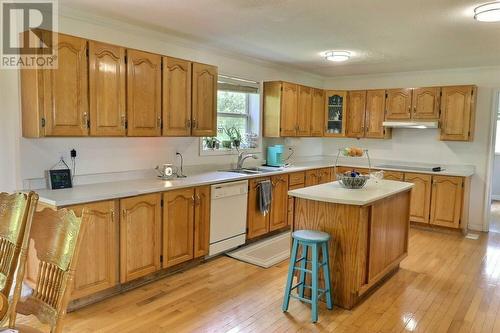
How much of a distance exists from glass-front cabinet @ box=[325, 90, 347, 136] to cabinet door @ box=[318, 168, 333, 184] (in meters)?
0.72

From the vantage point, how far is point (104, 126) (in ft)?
10.8

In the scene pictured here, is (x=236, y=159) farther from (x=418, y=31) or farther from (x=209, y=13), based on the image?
(x=418, y=31)

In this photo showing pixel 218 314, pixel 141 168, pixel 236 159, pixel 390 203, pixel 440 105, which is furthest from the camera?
pixel 440 105

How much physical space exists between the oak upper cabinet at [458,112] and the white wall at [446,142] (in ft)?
0.75

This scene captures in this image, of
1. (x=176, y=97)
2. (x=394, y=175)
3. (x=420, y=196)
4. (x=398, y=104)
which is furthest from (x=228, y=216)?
(x=398, y=104)

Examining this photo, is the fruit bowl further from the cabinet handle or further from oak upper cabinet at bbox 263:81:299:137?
the cabinet handle

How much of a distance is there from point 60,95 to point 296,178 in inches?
131

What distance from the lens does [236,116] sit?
5355mm

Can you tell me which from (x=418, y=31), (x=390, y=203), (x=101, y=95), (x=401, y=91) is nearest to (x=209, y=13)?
(x=101, y=95)

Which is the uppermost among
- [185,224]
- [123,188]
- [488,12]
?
[488,12]

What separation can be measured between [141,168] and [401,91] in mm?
4210

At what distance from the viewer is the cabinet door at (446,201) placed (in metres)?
5.36

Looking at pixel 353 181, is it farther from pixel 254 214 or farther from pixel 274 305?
pixel 254 214

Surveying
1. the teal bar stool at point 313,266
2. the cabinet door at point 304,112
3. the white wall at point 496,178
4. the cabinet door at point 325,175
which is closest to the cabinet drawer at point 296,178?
the cabinet door at point 325,175
